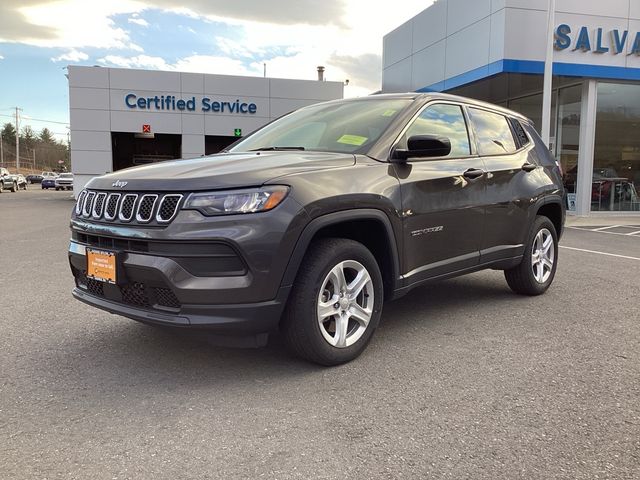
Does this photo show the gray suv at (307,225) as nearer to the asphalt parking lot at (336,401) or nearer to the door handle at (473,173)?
the door handle at (473,173)

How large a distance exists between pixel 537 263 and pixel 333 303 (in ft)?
9.65

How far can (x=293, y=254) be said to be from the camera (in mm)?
3119

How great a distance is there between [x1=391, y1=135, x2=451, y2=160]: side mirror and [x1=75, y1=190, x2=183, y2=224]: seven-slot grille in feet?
5.09

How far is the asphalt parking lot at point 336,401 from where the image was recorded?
2443 mm

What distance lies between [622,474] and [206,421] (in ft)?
6.28

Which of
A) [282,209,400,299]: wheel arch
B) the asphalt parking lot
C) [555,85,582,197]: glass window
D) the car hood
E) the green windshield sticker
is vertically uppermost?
[555,85,582,197]: glass window

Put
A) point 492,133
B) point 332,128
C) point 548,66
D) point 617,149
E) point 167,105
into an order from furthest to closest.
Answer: point 167,105, point 617,149, point 548,66, point 492,133, point 332,128

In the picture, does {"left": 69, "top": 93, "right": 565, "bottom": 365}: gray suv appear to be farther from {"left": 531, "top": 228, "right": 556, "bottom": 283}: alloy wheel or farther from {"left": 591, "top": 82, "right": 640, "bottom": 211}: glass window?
{"left": 591, "top": 82, "right": 640, "bottom": 211}: glass window

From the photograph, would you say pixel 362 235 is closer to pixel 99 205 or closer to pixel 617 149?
pixel 99 205

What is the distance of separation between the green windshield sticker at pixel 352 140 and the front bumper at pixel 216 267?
40.2 inches

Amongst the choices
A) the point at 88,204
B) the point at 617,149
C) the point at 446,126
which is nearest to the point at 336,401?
the point at 88,204

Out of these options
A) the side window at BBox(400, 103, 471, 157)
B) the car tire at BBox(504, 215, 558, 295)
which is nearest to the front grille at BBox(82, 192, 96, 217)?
the side window at BBox(400, 103, 471, 157)

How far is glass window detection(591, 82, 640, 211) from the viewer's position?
1730cm

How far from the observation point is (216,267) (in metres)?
2.99
